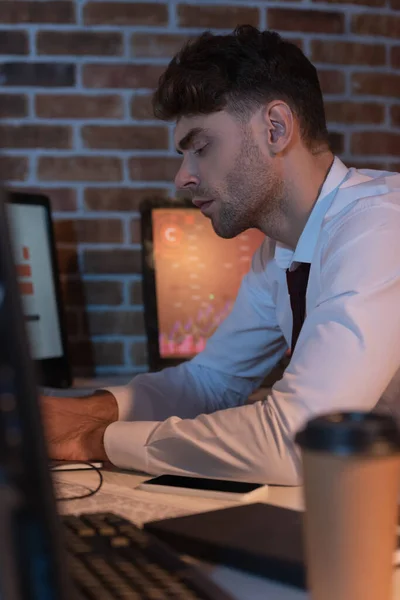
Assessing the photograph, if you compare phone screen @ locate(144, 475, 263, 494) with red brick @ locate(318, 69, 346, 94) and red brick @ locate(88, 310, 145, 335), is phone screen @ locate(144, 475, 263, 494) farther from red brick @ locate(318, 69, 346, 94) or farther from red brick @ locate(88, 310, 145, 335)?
red brick @ locate(318, 69, 346, 94)

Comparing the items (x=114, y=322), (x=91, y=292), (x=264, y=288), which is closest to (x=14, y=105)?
(x=91, y=292)

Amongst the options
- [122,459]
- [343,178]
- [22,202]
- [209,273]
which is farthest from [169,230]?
[122,459]

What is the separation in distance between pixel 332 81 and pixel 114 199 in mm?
713

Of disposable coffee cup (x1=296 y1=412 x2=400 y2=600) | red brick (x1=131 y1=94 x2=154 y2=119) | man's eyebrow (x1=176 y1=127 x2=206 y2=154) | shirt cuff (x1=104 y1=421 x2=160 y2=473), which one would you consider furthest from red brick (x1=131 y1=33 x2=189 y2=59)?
disposable coffee cup (x1=296 y1=412 x2=400 y2=600)

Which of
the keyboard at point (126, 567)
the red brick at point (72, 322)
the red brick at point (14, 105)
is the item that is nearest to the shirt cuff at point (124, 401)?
the red brick at point (72, 322)

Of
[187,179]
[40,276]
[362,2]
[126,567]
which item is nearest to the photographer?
[126,567]

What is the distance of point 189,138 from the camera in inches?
59.5

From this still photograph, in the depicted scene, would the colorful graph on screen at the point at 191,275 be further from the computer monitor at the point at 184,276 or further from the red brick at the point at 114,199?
the red brick at the point at 114,199

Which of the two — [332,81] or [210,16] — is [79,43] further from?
[332,81]

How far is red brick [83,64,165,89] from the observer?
2.03 metres

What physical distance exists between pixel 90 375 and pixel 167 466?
1.01 metres

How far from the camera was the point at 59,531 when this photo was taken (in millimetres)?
354

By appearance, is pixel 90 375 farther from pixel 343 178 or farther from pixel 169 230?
pixel 343 178

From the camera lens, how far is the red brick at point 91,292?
204cm
